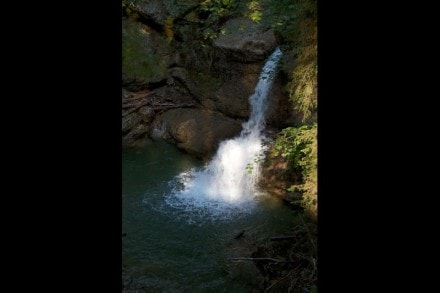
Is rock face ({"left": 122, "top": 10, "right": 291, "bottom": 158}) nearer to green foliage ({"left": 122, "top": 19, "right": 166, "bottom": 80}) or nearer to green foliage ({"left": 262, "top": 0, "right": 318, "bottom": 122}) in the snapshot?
green foliage ({"left": 122, "top": 19, "right": 166, "bottom": 80})

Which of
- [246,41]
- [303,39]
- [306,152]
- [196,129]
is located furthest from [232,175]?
[303,39]

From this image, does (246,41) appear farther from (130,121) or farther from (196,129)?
(130,121)

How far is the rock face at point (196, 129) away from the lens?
527 inches

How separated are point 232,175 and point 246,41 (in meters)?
5.00

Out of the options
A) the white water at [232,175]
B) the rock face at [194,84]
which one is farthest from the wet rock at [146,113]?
the white water at [232,175]

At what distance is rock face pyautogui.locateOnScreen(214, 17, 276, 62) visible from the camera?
1318cm

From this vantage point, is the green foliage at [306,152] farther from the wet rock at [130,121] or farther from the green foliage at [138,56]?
the green foliage at [138,56]

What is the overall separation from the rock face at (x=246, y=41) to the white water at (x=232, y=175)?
415mm

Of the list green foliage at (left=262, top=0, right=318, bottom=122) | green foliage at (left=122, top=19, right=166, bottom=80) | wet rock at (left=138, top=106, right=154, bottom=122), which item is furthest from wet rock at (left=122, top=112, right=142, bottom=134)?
green foliage at (left=262, top=0, right=318, bottom=122)

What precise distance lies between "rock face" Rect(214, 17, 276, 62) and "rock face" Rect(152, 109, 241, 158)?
8.04 ft
